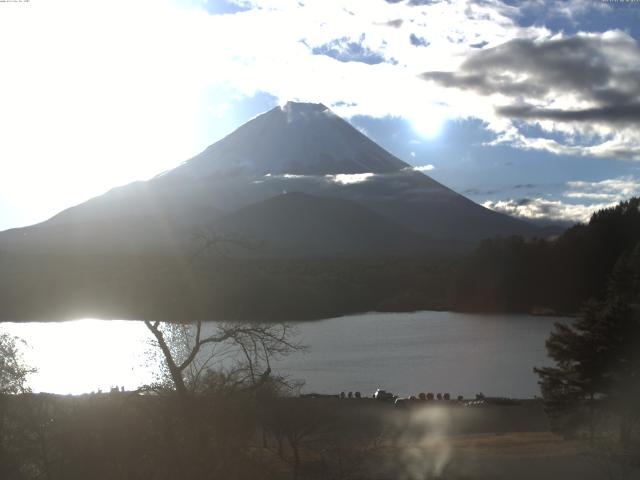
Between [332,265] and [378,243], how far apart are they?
191 feet

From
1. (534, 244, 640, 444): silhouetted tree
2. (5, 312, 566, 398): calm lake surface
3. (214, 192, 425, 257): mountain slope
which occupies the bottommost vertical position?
(5, 312, 566, 398): calm lake surface

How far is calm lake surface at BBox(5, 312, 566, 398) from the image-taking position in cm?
2792

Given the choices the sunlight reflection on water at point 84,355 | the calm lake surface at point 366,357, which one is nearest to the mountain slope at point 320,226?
the calm lake surface at point 366,357

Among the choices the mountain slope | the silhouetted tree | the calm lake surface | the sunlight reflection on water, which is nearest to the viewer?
the silhouetted tree

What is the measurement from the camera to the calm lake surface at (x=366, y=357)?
2792 centimetres

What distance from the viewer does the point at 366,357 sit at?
115 ft

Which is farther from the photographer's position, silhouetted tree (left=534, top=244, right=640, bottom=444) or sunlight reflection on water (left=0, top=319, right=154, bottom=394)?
sunlight reflection on water (left=0, top=319, right=154, bottom=394)

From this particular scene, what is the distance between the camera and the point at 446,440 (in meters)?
16.5

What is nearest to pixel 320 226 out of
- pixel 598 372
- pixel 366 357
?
pixel 366 357

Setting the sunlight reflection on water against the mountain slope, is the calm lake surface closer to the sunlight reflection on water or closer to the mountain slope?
the sunlight reflection on water

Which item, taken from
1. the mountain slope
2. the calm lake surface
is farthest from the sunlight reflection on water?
the mountain slope

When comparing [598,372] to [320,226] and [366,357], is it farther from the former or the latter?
[320,226]

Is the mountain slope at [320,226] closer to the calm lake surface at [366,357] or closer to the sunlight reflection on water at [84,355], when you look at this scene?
the calm lake surface at [366,357]

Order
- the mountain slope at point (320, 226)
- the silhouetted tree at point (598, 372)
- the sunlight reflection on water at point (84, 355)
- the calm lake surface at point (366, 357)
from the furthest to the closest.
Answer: the mountain slope at point (320, 226) < the sunlight reflection on water at point (84, 355) < the calm lake surface at point (366, 357) < the silhouetted tree at point (598, 372)
